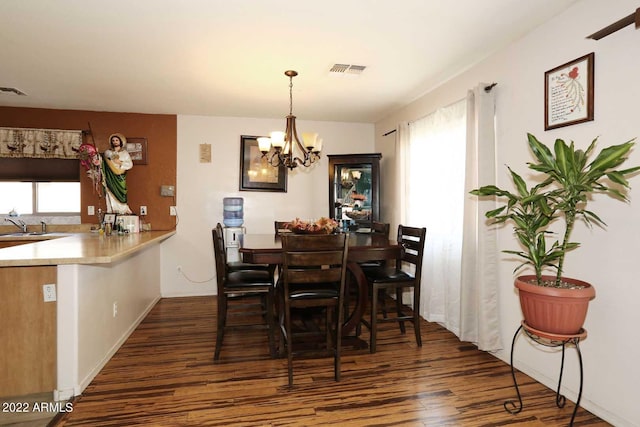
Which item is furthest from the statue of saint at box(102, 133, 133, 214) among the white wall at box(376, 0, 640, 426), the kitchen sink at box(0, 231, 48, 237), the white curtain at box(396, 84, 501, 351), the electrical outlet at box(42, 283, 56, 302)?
the white wall at box(376, 0, 640, 426)

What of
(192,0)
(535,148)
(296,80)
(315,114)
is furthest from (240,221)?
(535,148)

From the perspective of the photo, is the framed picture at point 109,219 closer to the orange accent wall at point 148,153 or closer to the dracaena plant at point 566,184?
the orange accent wall at point 148,153

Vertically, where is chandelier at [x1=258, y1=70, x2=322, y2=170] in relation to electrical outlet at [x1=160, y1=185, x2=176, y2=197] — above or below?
above

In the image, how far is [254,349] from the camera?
2.95m

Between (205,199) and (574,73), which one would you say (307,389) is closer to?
(574,73)

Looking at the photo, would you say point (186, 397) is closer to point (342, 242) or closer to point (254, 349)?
point (254, 349)

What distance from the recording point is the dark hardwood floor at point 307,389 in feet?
6.54

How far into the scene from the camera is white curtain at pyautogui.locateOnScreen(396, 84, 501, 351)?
2.77 m

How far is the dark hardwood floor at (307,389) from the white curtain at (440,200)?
53 cm

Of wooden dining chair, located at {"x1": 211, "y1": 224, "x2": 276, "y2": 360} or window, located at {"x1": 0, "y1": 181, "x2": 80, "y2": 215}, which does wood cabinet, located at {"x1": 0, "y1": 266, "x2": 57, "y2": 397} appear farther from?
window, located at {"x1": 0, "y1": 181, "x2": 80, "y2": 215}

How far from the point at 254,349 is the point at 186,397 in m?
0.79

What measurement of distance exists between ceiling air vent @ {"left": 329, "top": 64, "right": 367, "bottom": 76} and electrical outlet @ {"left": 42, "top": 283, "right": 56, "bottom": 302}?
2.64m

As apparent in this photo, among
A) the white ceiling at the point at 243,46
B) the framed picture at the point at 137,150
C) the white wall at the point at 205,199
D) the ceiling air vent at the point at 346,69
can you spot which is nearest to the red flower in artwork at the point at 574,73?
the white ceiling at the point at 243,46

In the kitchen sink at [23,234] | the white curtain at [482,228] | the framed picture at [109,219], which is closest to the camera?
the white curtain at [482,228]
